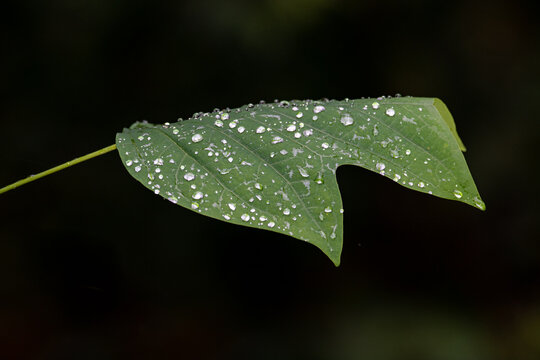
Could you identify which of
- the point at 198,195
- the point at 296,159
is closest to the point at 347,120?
the point at 296,159

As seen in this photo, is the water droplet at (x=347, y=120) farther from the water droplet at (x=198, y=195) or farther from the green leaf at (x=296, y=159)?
the water droplet at (x=198, y=195)

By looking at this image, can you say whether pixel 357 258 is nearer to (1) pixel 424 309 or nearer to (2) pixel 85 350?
(1) pixel 424 309

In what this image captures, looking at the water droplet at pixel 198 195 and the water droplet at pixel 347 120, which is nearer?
the water droplet at pixel 198 195

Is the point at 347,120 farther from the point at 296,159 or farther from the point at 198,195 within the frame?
the point at 198,195

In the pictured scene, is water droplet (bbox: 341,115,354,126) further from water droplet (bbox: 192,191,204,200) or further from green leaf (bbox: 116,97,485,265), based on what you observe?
water droplet (bbox: 192,191,204,200)

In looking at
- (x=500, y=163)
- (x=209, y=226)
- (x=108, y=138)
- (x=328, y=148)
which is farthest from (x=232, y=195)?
(x=500, y=163)

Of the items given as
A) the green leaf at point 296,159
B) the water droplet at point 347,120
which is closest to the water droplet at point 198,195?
the green leaf at point 296,159

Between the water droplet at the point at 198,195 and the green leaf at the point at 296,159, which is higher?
the green leaf at the point at 296,159

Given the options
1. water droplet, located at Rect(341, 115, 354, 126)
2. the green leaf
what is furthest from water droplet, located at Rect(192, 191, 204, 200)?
water droplet, located at Rect(341, 115, 354, 126)
